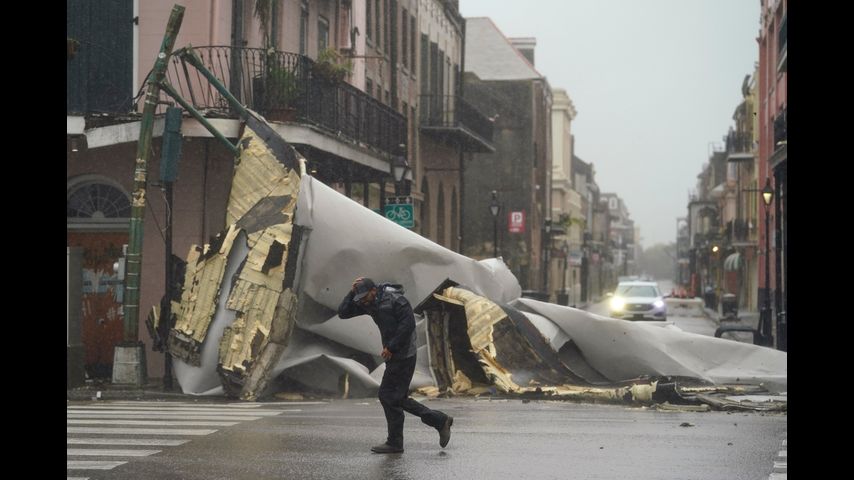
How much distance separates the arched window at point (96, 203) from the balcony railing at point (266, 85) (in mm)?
1984

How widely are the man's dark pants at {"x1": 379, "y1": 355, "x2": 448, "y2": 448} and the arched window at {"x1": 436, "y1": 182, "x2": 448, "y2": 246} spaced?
103 ft

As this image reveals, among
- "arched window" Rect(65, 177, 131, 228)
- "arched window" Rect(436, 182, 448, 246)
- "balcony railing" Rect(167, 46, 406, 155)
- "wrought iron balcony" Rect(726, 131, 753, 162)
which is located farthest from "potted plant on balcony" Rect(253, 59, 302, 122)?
"wrought iron balcony" Rect(726, 131, 753, 162)

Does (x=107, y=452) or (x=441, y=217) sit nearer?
(x=107, y=452)

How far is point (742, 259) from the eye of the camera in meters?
Result: 67.2

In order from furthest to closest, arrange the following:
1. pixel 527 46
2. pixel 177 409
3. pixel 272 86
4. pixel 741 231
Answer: pixel 527 46 < pixel 741 231 < pixel 272 86 < pixel 177 409

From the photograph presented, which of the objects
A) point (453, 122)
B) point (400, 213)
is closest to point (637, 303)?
point (453, 122)

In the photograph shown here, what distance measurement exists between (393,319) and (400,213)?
17.4 metres

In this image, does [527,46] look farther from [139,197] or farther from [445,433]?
[445,433]

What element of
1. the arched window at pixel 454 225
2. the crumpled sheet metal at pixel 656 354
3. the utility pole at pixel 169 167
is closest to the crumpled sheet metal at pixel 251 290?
the utility pole at pixel 169 167

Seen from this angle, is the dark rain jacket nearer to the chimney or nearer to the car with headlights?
the car with headlights

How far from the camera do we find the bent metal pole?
1842 centimetres

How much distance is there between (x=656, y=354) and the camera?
60.4 ft

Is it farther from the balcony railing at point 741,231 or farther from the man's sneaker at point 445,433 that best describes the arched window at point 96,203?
the balcony railing at point 741,231
